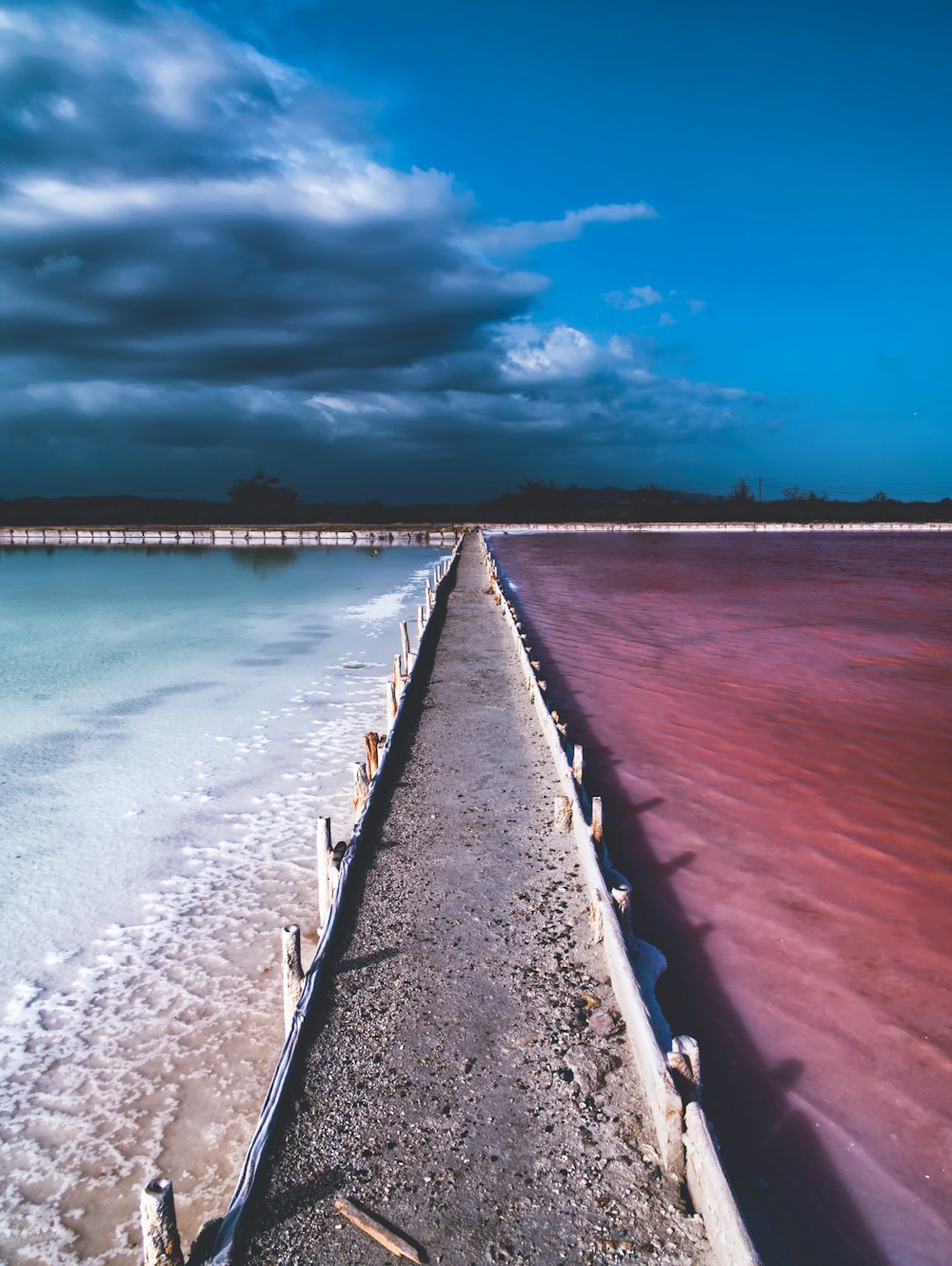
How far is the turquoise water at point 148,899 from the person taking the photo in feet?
11.3

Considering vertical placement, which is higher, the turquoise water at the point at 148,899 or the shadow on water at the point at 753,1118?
the shadow on water at the point at 753,1118

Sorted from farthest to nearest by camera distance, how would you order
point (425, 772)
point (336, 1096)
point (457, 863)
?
point (425, 772) → point (457, 863) → point (336, 1096)

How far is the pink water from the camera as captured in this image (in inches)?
124

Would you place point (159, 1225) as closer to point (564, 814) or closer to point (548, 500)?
point (564, 814)

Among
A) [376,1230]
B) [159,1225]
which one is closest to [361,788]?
[376,1230]

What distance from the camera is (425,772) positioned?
6621 millimetres

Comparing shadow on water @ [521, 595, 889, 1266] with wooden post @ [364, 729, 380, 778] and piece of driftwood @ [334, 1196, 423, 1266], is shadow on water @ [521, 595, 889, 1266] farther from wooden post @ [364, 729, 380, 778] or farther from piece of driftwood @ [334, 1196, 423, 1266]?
wooden post @ [364, 729, 380, 778]

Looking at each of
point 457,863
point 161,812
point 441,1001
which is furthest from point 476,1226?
point 161,812

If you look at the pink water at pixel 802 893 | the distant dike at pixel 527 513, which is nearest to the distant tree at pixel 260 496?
the distant dike at pixel 527 513

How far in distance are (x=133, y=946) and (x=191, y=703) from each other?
644 centimetres

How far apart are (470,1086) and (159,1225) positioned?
1.25m

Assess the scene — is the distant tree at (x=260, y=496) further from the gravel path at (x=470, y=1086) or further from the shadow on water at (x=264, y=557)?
the gravel path at (x=470, y=1086)

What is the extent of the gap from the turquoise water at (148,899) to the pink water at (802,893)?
248 centimetres

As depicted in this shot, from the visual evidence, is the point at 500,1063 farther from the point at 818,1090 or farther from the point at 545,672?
the point at 545,672
